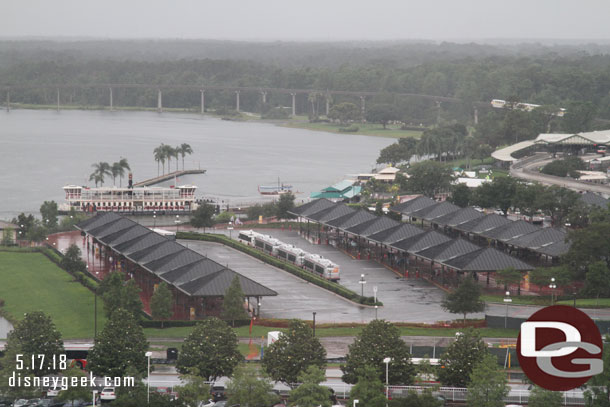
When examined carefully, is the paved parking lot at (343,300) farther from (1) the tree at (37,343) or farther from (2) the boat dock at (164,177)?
(2) the boat dock at (164,177)

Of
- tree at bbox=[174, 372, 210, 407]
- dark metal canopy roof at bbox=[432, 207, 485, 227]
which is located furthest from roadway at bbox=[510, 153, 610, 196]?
tree at bbox=[174, 372, 210, 407]

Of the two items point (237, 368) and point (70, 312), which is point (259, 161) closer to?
point (70, 312)

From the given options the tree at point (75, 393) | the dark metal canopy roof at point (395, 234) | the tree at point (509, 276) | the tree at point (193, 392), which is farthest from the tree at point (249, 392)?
the dark metal canopy roof at point (395, 234)

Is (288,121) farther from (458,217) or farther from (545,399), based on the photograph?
(545,399)

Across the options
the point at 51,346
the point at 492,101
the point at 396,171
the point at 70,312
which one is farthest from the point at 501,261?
the point at 492,101

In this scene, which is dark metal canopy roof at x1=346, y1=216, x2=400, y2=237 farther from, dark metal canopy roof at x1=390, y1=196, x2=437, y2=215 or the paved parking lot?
dark metal canopy roof at x1=390, y1=196, x2=437, y2=215

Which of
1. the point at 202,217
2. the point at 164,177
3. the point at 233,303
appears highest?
the point at 233,303

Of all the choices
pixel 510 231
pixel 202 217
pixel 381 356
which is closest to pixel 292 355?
pixel 381 356
